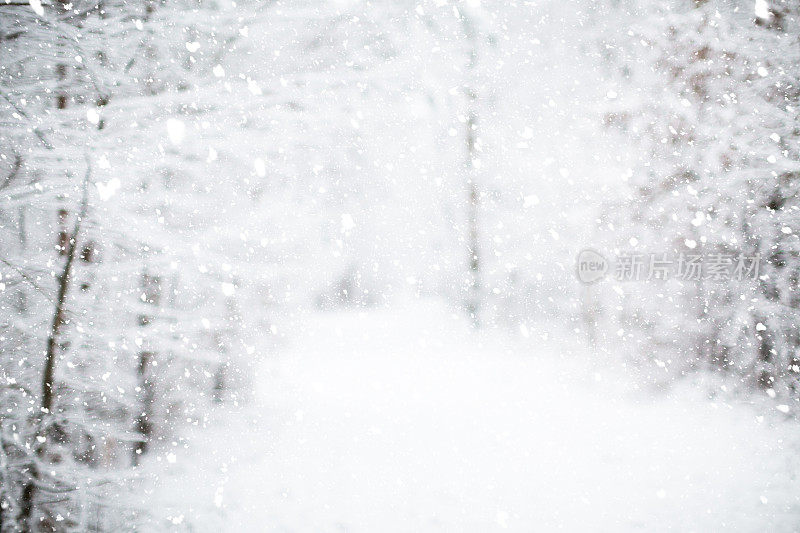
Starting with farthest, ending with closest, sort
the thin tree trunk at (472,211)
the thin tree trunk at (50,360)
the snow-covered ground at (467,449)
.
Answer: the thin tree trunk at (472,211), the snow-covered ground at (467,449), the thin tree trunk at (50,360)

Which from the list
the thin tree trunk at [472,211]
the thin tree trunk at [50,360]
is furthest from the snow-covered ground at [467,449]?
the thin tree trunk at [50,360]

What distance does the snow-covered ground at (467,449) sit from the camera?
2217 millimetres

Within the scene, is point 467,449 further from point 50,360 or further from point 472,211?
point 50,360

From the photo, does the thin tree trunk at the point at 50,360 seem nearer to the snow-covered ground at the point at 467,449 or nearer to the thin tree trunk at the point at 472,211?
the snow-covered ground at the point at 467,449

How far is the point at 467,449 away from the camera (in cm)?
246

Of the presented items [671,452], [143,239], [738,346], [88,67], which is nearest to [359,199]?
[143,239]

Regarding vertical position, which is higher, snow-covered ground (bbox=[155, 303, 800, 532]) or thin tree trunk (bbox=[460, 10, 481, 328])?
thin tree trunk (bbox=[460, 10, 481, 328])

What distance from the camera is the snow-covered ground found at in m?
2.22

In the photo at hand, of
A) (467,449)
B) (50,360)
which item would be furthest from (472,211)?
(50,360)

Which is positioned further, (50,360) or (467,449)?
(467,449)

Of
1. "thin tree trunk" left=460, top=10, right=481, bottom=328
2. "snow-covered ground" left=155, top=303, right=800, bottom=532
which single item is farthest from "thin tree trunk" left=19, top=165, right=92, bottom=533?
"thin tree trunk" left=460, top=10, right=481, bottom=328

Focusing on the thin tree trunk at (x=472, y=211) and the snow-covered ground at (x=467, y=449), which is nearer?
the snow-covered ground at (x=467, y=449)

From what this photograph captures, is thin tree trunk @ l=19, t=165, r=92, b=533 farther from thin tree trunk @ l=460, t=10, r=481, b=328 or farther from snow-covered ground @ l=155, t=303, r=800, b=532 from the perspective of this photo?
thin tree trunk @ l=460, t=10, r=481, b=328

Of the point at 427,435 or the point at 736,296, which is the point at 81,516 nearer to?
the point at 427,435
